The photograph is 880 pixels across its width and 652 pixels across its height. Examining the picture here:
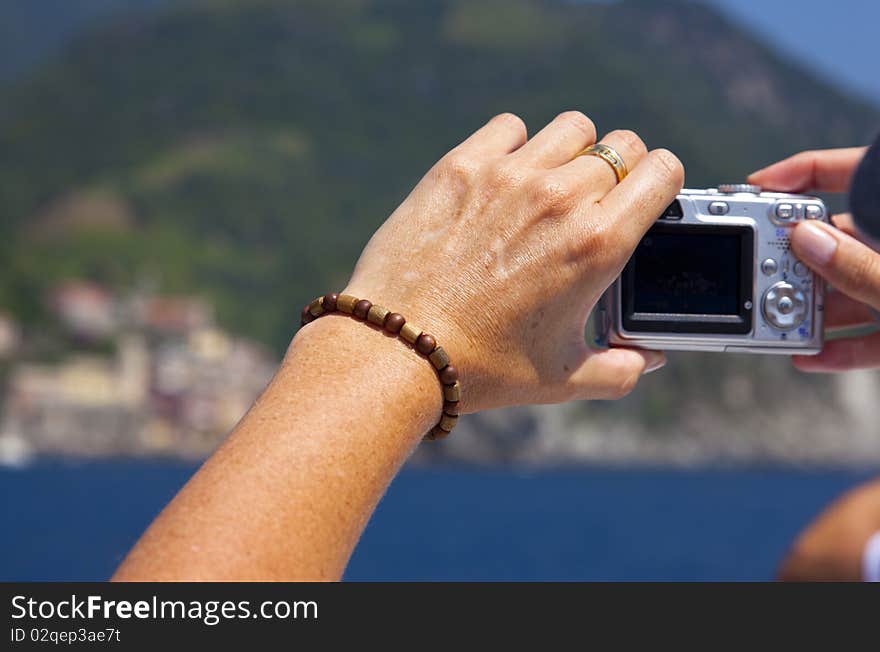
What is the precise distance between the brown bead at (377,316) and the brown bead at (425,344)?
0.06 meters

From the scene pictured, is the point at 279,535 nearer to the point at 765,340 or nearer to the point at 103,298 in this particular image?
the point at 765,340

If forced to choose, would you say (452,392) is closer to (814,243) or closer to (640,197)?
(640,197)

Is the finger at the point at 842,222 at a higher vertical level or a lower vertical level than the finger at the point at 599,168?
higher

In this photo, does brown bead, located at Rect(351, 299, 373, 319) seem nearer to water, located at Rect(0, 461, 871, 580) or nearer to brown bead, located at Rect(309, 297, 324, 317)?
brown bead, located at Rect(309, 297, 324, 317)

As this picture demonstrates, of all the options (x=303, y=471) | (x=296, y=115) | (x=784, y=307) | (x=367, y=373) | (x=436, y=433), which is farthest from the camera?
(x=296, y=115)

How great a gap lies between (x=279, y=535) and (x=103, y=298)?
134808 millimetres

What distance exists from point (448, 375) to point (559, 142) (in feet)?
1.66

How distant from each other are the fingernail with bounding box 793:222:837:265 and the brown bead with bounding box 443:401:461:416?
92 centimetres

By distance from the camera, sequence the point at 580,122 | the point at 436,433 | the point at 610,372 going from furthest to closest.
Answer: the point at 610,372, the point at 580,122, the point at 436,433

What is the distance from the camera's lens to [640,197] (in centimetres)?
210

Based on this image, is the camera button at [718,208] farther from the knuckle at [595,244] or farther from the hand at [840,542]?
the hand at [840,542]

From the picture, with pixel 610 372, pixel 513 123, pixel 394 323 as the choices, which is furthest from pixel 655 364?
pixel 394 323

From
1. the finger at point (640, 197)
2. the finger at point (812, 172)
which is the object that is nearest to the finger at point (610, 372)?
the finger at point (640, 197)

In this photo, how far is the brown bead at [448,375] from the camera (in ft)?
6.20
